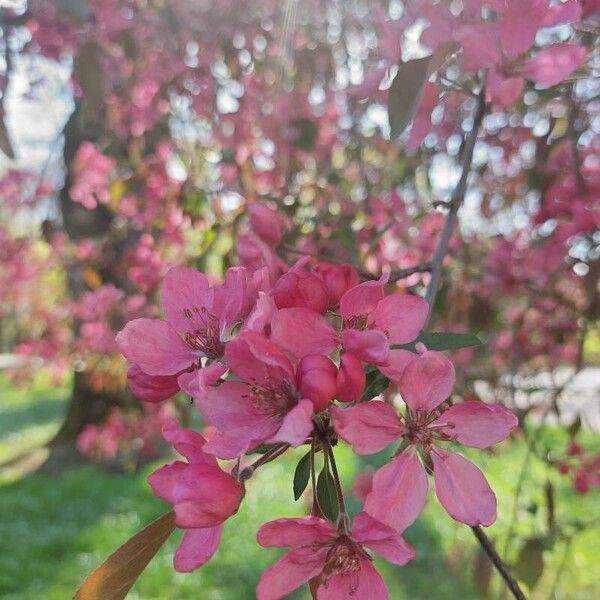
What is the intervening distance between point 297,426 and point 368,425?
0.09 meters

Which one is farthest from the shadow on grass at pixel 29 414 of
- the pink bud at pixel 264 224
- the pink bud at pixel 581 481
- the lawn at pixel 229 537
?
the pink bud at pixel 264 224

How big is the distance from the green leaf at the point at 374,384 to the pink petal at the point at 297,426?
0.11 meters

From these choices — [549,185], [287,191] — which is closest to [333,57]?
[287,191]

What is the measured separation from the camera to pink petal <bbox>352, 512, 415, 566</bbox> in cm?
59

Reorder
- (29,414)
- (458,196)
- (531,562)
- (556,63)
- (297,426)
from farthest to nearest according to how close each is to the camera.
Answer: (29,414) → (531,562) → (458,196) → (556,63) → (297,426)

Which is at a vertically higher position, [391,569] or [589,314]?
[589,314]

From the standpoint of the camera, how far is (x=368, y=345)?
0.60 meters

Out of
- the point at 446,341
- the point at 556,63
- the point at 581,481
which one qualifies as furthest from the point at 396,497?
the point at 581,481

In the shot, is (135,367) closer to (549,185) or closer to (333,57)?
(549,185)

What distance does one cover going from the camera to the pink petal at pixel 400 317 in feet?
2.22

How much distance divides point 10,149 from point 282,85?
152 centimetres

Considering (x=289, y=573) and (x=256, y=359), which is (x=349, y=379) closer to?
(x=256, y=359)

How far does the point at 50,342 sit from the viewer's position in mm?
4773

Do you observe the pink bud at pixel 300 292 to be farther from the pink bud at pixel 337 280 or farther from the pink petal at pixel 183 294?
the pink petal at pixel 183 294
